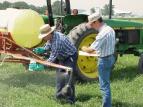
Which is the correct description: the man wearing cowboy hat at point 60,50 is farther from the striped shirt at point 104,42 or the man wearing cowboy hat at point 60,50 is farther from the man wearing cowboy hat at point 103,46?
the striped shirt at point 104,42

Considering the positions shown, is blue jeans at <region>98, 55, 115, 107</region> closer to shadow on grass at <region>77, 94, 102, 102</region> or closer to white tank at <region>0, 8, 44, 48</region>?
shadow on grass at <region>77, 94, 102, 102</region>

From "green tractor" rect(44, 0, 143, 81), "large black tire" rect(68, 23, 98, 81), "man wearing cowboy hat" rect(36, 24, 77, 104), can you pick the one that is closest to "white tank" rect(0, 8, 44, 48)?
"green tractor" rect(44, 0, 143, 81)

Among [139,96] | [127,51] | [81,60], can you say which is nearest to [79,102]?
[139,96]

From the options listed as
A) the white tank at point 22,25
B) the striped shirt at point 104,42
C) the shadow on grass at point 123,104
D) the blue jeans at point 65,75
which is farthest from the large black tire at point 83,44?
the striped shirt at point 104,42

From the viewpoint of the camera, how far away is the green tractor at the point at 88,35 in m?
9.64

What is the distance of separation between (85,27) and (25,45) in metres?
1.42

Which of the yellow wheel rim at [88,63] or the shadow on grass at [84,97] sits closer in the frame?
the shadow on grass at [84,97]

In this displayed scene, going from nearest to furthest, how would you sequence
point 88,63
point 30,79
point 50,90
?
point 50,90 → point 88,63 → point 30,79

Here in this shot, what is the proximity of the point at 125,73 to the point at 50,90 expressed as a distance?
2783mm

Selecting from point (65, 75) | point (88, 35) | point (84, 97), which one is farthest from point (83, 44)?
point (65, 75)

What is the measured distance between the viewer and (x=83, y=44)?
9.75 metres

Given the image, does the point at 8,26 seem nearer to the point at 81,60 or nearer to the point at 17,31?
the point at 17,31

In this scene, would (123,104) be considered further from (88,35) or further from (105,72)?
(88,35)

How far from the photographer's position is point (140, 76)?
1035 cm
